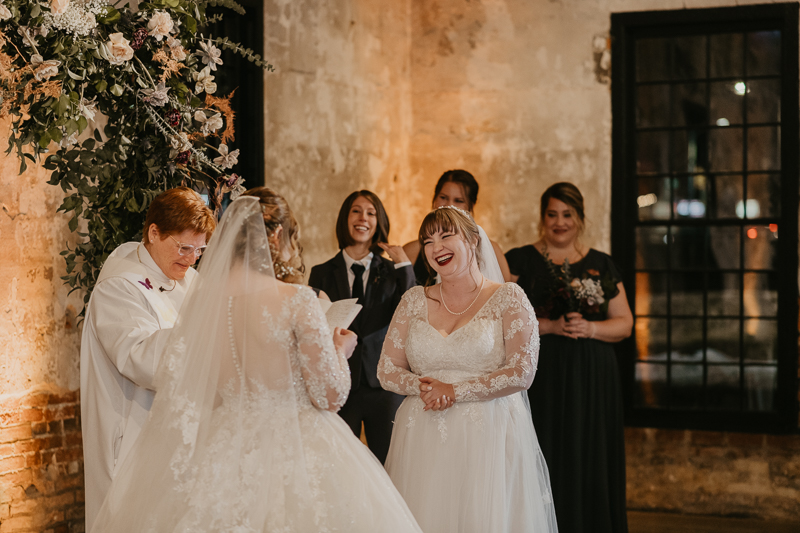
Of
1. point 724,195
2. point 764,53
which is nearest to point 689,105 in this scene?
point 764,53

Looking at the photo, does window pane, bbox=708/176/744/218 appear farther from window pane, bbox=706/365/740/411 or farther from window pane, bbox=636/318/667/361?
window pane, bbox=706/365/740/411

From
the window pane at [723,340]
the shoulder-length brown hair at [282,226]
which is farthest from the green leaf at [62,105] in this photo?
the window pane at [723,340]

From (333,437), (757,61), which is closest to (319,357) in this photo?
(333,437)

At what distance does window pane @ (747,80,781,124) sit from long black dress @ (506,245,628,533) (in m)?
2.03

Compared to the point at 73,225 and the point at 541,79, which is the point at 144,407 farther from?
the point at 541,79

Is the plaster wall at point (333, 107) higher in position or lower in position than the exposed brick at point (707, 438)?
higher

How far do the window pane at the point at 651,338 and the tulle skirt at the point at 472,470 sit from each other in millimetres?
2764

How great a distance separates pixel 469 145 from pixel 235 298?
390 cm

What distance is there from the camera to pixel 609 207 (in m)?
5.56

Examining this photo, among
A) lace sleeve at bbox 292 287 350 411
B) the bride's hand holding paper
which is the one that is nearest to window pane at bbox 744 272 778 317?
the bride's hand holding paper

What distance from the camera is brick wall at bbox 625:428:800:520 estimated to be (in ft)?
17.1

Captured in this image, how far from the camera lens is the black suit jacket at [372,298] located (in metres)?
4.01

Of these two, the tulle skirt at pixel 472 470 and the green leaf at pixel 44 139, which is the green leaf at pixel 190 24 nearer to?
the green leaf at pixel 44 139

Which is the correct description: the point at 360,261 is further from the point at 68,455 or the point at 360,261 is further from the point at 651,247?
the point at 651,247
